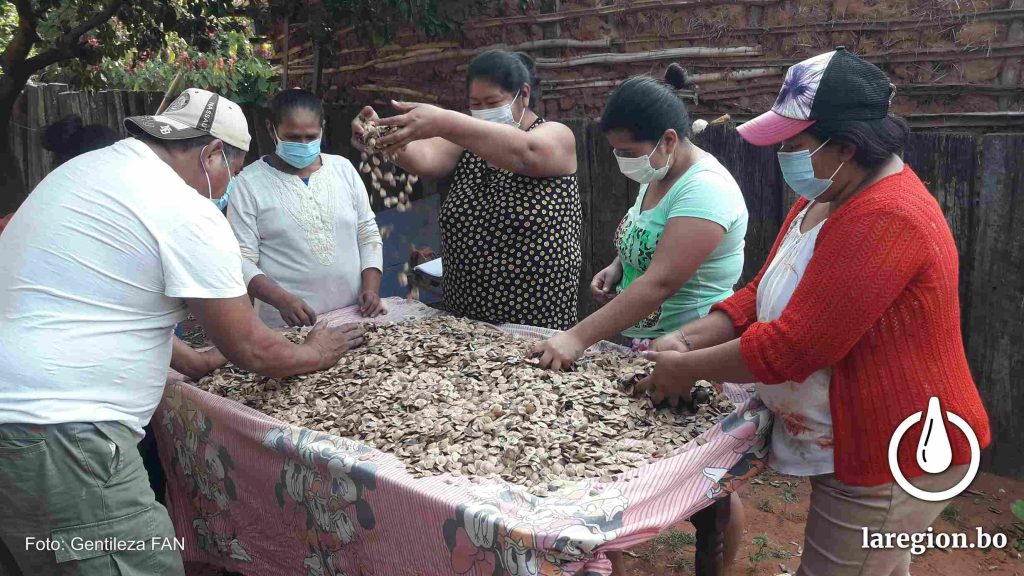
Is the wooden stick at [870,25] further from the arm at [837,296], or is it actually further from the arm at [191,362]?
the arm at [191,362]

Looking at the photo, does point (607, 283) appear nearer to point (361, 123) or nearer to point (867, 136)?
point (361, 123)

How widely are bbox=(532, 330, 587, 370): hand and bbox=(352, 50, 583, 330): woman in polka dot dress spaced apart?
513 millimetres

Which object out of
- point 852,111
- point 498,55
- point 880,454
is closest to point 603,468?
point 880,454

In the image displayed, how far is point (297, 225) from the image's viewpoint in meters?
3.30

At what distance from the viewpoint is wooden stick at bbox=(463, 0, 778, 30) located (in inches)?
204

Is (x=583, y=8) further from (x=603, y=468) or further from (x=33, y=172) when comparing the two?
(x=33, y=172)

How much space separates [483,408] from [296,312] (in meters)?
1.24

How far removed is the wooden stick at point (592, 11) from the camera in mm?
5176

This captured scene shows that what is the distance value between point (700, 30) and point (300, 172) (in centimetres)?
319

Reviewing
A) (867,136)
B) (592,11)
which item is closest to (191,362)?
(867,136)

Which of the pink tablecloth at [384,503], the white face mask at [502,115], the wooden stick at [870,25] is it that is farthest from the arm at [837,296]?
the wooden stick at [870,25]

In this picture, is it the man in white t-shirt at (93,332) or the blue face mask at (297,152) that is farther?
the blue face mask at (297,152)

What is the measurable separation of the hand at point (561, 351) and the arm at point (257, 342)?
723 mm

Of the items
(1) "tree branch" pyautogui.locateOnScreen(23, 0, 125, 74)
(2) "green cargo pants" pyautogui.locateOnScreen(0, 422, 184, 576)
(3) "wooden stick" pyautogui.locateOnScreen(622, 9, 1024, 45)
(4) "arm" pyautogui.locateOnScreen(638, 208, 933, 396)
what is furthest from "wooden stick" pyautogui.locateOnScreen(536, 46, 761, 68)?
(2) "green cargo pants" pyautogui.locateOnScreen(0, 422, 184, 576)
